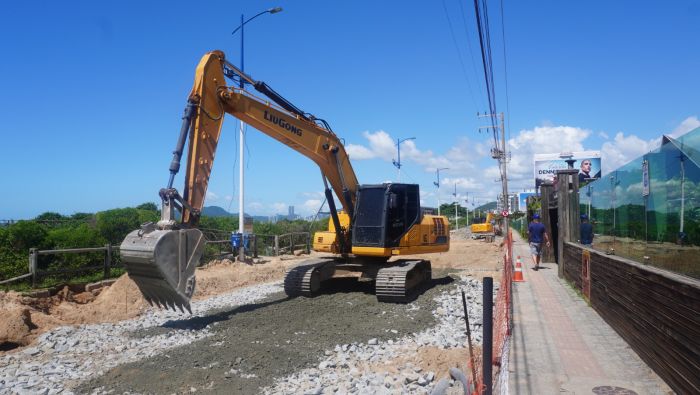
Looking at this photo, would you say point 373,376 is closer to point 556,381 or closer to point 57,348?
point 556,381

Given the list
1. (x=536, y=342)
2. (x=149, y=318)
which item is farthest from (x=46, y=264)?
(x=536, y=342)

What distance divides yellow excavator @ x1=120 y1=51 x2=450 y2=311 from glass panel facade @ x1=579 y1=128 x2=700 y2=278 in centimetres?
460

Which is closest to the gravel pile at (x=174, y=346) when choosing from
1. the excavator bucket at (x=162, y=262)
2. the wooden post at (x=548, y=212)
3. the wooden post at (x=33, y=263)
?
the excavator bucket at (x=162, y=262)

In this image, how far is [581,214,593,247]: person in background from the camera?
41.8 feet

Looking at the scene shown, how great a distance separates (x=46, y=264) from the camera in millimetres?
14055

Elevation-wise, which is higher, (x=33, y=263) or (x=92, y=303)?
(x=33, y=263)

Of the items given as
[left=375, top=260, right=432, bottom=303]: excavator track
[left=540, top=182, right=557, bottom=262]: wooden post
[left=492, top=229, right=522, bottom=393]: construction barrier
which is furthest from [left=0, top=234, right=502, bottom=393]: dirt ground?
[left=540, top=182, right=557, bottom=262]: wooden post

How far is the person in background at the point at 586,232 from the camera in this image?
12742mm

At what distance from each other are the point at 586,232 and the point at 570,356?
22.5ft

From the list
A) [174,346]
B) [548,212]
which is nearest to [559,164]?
[548,212]

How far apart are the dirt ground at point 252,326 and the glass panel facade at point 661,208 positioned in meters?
2.91

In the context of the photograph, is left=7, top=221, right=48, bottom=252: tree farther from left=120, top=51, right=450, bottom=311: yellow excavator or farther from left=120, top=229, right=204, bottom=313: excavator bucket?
left=120, top=229, right=204, bottom=313: excavator bucket

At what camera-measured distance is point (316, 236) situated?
534 inches

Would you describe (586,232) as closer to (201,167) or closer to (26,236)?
(201,167)
